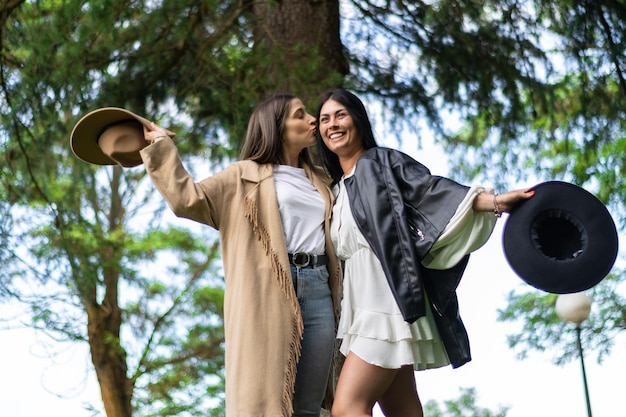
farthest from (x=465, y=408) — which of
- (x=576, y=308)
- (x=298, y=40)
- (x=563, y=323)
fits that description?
(x=298, y=40)

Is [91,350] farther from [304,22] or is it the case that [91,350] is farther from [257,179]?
[257,179]

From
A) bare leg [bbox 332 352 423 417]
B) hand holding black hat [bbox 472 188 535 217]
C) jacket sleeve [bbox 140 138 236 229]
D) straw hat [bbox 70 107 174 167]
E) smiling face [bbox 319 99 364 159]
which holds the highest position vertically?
smiling face [bbox 319 99 364 159]

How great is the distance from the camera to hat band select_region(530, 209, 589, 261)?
10.00ft

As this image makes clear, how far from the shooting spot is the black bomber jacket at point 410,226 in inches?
123

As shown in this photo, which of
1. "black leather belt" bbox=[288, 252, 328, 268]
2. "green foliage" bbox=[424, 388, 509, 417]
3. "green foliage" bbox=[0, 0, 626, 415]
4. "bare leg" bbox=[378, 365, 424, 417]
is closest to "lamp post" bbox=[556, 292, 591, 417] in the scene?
"green foliage" bbox=[0, 0, 626, 415]

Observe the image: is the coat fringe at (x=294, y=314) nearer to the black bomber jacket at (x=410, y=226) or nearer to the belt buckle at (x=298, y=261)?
the belt buckle at (x=298, y=261)

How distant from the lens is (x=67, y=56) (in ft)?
20.3

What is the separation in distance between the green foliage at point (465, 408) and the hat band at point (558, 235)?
965cm

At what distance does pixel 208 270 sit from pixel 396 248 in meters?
9.95

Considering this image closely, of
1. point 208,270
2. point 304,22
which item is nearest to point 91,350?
point 208,270

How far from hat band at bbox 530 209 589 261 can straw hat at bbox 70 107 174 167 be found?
145cm

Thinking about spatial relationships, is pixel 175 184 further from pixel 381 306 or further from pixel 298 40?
pixel 298 40

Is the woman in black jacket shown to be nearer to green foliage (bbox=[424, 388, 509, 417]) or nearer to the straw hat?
the straw hat

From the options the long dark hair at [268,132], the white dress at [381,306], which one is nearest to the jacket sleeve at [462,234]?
the white dress at [381,306]
